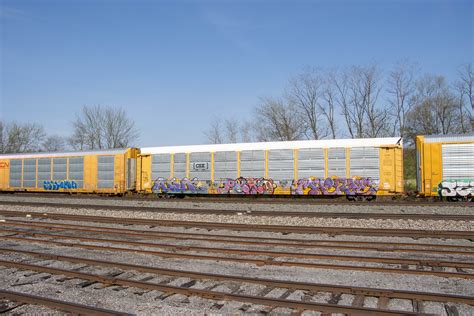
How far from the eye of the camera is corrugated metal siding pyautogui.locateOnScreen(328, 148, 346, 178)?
2075 centimetres

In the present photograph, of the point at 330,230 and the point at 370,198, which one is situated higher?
the point at 370,198

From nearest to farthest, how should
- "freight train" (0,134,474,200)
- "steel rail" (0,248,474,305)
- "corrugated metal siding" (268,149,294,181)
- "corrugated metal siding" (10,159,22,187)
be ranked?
1. "steel rail" (0,248,474,305)
2. "freight train" (0,134,474,200)
3. "corrugated metal siding" (268,149,294,181)
4. "corrugated metal siding" (10,159,22,187)

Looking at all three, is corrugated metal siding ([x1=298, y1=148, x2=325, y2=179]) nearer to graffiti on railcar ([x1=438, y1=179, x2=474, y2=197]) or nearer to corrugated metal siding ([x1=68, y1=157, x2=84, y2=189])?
graffiti on railcar ([x1=438, y1=179, x2=474, y2=197])

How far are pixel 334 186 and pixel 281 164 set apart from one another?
317cm

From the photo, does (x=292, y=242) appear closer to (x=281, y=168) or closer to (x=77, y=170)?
(x=281, y=168)

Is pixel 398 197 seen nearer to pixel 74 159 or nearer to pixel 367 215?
pixel 367 215

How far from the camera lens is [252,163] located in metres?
22.6

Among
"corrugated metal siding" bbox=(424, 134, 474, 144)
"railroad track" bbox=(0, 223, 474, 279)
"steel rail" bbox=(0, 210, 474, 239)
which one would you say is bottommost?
"railroad track" bbox=(0, 223, 474, 279)

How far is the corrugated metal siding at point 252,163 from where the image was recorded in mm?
22359

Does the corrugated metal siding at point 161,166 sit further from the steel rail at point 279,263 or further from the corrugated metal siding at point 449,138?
the corrugated metal siding at point 449,138

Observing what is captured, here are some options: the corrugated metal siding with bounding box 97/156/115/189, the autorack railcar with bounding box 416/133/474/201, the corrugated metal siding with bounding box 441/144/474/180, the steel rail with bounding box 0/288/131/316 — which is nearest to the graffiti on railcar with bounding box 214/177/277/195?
the autorack railcar with bounding box 416/133/474/201

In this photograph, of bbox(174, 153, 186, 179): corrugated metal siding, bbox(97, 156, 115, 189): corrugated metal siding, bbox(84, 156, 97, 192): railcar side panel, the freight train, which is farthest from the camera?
bbox(84, 156, 97, 192): railcar side panel

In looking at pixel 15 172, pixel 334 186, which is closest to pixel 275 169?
pixel 334 186

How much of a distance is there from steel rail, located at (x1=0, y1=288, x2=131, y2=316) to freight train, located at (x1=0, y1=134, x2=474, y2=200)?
16.9 metres
